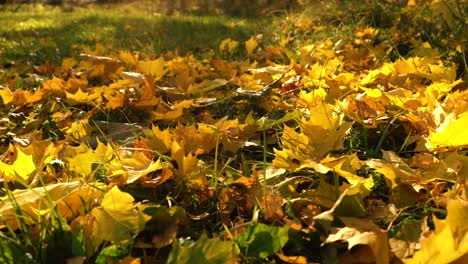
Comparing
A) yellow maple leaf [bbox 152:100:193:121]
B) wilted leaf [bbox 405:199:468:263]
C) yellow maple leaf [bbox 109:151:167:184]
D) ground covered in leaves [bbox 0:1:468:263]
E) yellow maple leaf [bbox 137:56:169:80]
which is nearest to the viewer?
wilted leaf [bbox 405:199:468:263]

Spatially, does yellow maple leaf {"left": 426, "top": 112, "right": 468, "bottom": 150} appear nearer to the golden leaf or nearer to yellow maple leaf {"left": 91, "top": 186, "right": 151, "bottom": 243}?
yellow maple leaf {"left": 91, "top": 186, "right": 151, "bottom": 243}

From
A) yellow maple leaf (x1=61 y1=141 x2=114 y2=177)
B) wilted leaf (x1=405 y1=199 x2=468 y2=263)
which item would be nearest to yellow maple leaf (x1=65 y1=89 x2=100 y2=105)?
yellow maple leaf (x1=61 y1=141 x2=114 y2=177)

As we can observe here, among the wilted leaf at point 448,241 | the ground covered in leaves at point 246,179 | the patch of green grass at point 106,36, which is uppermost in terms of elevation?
the wilted leaf at point 448,241

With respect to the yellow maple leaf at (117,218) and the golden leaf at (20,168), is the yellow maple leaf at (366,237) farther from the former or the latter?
the golden leaf at (20,168)

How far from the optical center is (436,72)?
1.61 m

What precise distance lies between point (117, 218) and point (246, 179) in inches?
12.4

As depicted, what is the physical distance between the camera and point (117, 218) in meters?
0.82

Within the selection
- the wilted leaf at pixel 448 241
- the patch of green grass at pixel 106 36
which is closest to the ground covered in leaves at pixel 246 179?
the wilted leaf at pixel 448 241

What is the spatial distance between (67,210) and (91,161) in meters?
0.19

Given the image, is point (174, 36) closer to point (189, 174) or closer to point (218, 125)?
point (218, 125)

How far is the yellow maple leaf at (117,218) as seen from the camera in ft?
2.65

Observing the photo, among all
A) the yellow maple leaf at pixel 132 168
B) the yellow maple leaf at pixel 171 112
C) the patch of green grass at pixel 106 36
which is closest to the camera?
the yellow maple leaf at pixel 132 168

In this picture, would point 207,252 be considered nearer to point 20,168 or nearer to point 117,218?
point 117,218

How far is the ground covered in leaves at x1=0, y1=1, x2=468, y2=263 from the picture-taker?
0.79 meters
